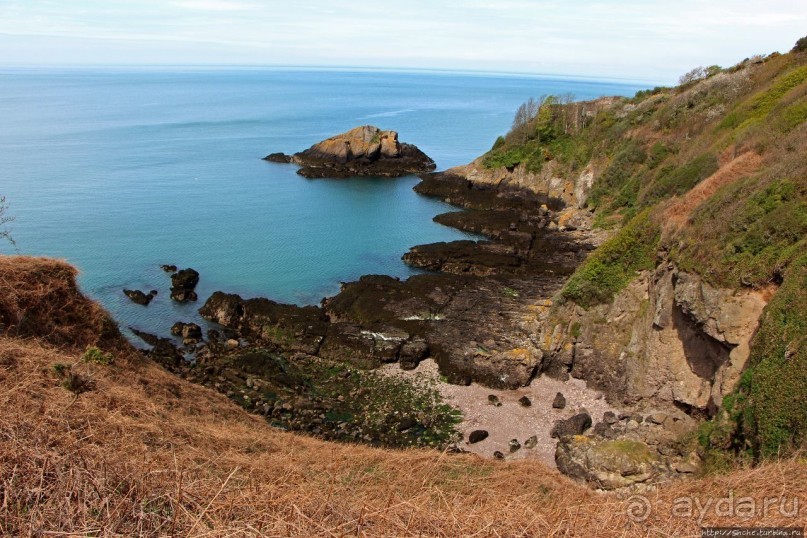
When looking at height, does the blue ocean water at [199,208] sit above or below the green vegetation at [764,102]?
below

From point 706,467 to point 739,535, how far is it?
1116 centimetres

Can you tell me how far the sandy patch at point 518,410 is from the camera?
21.6m

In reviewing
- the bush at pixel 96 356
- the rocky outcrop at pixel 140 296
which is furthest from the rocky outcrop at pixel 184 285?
the bush at pixel 96 356

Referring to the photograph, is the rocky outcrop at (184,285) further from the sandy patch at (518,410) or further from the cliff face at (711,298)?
the cliff face at (711,298)

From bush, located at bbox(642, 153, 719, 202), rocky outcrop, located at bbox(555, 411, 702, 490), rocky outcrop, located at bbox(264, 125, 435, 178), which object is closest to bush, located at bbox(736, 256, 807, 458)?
rocky outcrop, located at bbox(555, 411, 702, 490)

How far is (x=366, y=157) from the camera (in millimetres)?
81812

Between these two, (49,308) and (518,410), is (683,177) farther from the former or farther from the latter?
(49,308)

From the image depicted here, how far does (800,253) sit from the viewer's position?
17.3 metres

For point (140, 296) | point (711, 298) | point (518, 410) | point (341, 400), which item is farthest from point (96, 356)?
point (140, 296)

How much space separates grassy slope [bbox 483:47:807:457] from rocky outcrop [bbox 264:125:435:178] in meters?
32.5

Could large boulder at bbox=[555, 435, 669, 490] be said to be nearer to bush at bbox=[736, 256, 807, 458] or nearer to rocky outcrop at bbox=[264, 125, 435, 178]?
bush at bbox=[736, 256, 807, 458]

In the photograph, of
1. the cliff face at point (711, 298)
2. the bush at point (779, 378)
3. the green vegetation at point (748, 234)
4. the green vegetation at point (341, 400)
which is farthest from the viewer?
the green vegetation at point (341, 400)

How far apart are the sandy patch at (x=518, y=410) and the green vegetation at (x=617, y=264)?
14.6ft

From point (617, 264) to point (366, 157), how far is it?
59.9 m
